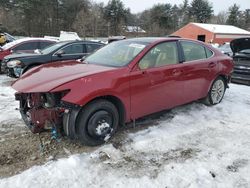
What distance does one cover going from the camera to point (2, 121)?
5.00 meters

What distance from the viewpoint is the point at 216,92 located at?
20.2 feet

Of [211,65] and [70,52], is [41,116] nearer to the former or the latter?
[211,65]

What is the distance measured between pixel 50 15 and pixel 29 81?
4296 centimetres

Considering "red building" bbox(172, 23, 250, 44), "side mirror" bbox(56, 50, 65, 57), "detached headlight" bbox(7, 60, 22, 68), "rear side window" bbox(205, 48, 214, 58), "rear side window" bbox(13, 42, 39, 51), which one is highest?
"red building" bbox(172, 23, 250, 44)

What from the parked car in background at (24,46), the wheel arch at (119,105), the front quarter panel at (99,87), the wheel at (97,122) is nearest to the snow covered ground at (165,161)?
the wheel at (97,122)

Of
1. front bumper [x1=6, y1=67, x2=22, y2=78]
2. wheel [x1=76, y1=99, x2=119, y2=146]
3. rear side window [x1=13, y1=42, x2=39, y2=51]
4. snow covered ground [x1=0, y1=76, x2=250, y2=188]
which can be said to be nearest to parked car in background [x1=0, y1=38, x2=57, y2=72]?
rear side window [x1=13, y1=42, x2=39, y2=51]

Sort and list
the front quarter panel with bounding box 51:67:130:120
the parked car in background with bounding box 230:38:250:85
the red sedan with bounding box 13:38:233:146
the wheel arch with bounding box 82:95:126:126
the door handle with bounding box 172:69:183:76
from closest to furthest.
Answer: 1. the front quarter panel with bounding box 51:67:130:120
2. the red sedan with bounding box 13:38:233:146
3. the wheel arch with bounding box 82:95:126:126
4. the door handle with bounding box 172:69:183:76
5. the parked car in background with bounding box 230:38:250:85

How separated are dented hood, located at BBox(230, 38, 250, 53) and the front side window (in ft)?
14.1

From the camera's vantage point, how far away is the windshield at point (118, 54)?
4.45m

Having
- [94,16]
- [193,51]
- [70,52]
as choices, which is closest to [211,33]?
[94,16]

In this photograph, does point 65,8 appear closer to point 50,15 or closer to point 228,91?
point 50,15

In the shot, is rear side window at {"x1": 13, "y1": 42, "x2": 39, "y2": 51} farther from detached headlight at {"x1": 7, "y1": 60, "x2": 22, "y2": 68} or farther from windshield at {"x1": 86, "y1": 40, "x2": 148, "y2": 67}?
windshield at {"x1": 86, "y1": 40, "x2": 148, "y2": 67}

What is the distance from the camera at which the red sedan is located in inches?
147

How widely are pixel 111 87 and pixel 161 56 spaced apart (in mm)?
1318
